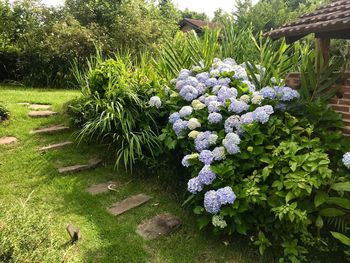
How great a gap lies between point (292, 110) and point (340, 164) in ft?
2.51

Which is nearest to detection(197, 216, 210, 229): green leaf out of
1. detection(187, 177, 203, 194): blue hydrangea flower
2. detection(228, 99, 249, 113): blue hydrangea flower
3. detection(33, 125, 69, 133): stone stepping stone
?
detection(187, 177, 203, 194): blue hydrangea flower

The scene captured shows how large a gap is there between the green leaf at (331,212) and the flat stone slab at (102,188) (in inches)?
88.3

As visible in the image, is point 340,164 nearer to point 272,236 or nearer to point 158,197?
point 272,236

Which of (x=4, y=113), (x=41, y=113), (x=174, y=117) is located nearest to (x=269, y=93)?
(x=174, y=117)

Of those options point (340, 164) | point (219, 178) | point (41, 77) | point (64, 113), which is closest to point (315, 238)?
point (340, 164)

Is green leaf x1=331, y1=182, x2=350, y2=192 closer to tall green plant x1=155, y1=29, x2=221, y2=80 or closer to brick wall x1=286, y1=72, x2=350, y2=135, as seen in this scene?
brick wall x1=286, y1=72, x2=350, y2=135

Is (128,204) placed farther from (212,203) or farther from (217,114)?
(217,114)

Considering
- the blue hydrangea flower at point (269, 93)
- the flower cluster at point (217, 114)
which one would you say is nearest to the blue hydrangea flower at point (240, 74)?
the flower cluster at point (217, 114)

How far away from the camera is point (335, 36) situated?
11.5ft

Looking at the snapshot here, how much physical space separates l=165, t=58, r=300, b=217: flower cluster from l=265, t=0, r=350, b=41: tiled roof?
1.88ft

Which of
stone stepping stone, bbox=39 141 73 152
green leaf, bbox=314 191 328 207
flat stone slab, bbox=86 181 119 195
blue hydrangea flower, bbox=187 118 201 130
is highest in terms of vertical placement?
blue hydrangea flower, bbox=187 118 201 130

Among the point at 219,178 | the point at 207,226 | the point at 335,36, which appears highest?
the point at 335,36

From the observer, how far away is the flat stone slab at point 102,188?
3.55 metres

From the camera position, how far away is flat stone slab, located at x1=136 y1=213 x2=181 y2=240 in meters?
2.96
